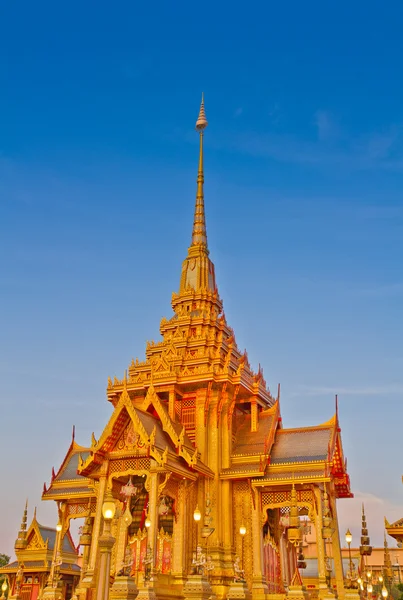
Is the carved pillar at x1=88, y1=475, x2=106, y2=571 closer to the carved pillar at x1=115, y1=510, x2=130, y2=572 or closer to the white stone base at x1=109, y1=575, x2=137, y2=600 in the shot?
the carved pillar at x1=115, y1=510, x2=130, y2=572

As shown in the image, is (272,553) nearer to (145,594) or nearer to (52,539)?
(145,594)

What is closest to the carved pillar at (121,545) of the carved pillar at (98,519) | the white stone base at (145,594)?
the carved pillar at (98,519)

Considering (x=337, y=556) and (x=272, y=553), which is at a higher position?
A: (x=272, y=553)

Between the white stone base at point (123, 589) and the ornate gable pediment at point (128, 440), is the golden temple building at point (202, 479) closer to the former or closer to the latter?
the ornate gable pediment at point (128, 440)

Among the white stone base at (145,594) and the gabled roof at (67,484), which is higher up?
the gabled roof at (67,484)

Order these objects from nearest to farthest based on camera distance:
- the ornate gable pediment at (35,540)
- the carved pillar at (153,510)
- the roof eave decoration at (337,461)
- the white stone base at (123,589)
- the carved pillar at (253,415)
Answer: the white stone base at (123,589), the carved pillar at (153,510), the roof eave decoration at (337,461), the carved pillar at (253,415), the ornate gable pediment at (35,540)

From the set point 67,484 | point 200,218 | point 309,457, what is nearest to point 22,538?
point 67,484

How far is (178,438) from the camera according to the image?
85.3ft

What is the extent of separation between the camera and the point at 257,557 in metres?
26.1

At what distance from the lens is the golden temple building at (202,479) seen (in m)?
24.5

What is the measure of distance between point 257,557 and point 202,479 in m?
4.03

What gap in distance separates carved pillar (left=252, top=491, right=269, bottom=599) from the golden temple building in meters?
0.04

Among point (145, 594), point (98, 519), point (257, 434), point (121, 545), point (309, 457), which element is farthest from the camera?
point (257, 434)

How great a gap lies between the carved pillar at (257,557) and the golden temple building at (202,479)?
1.7 inches
